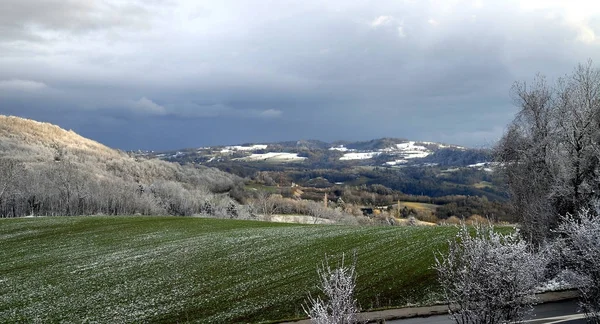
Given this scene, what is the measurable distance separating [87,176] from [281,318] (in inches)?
5108

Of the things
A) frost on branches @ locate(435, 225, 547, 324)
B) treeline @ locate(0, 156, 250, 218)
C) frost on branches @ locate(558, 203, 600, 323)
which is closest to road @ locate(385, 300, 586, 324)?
frost on branches @ locate(558, 203, 600, 323)

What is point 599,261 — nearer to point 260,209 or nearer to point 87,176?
point 260,209

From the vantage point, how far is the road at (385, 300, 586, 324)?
71.8ft

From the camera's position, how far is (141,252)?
46.1 meters

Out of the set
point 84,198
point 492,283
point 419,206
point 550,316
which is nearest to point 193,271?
point 550,316

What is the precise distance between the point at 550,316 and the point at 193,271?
26.9m

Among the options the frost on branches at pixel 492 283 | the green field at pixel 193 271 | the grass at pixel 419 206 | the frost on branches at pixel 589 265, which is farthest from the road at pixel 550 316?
the grass at pixel 419 206

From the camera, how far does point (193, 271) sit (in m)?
37.5

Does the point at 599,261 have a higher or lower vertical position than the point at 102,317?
higher

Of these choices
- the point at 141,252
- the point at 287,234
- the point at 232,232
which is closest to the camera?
the point at 141,252

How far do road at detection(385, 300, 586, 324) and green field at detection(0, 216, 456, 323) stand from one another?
4302mm

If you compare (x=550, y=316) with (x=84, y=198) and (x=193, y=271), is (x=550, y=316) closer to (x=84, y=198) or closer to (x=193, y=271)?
(x=193, y=271)

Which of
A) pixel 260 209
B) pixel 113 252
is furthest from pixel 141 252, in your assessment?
pixel 260 209

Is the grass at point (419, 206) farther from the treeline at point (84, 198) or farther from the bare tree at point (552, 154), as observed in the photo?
the bare tree at point (552, 154)
